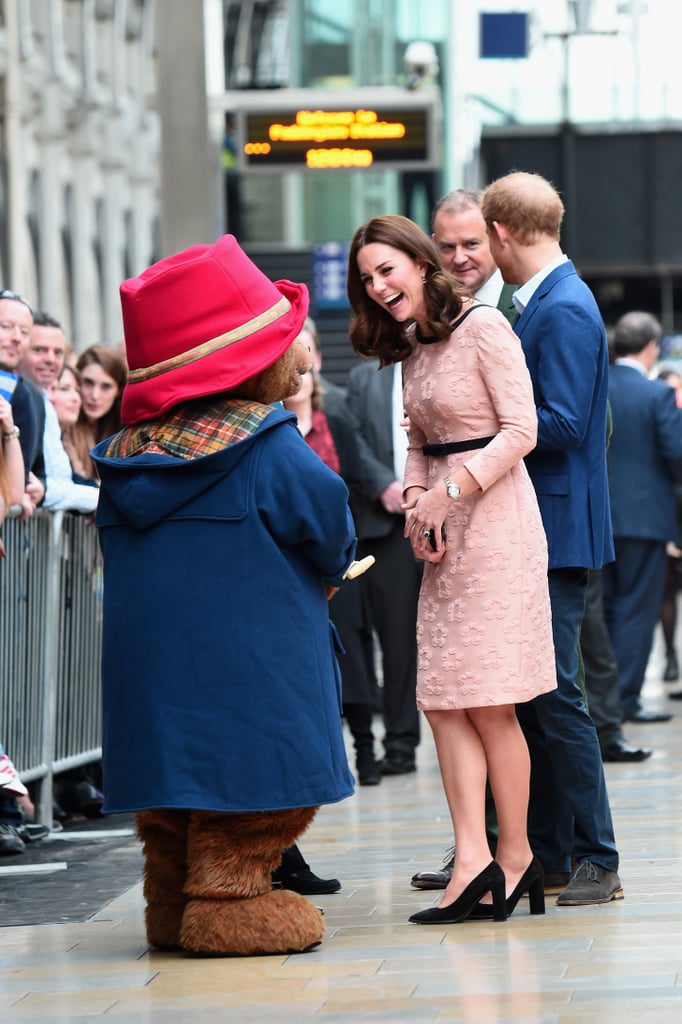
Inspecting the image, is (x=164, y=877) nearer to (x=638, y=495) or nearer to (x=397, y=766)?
(x=397, y=766)

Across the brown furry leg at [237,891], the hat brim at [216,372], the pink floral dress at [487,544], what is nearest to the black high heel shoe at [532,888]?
the pink floral dress at [487,544]

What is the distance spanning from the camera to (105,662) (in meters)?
5.35

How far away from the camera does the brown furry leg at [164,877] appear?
17.6 feet

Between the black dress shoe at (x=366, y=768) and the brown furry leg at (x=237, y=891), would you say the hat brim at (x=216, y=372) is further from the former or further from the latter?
the black dress shoe at (x=366, y=768)

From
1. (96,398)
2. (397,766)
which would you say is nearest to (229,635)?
(96,398)

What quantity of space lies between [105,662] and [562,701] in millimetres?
1284

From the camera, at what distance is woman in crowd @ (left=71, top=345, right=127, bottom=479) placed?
29.5 feet

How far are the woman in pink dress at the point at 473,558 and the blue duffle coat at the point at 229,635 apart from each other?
41 cm


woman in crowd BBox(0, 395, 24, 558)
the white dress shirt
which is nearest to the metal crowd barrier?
the white dress shirt

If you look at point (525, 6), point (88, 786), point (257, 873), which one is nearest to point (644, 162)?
point (525, 6)

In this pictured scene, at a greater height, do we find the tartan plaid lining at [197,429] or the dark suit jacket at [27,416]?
the tartan plaid lining at [197,429]

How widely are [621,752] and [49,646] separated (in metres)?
2.82

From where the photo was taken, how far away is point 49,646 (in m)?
8.07

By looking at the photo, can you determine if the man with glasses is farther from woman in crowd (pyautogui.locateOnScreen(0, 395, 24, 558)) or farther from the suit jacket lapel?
the suit jacket lapel
